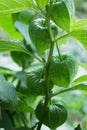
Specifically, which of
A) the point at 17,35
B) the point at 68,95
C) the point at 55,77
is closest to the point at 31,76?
the point at 55,77

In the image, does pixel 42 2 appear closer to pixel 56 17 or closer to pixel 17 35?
pixel 56 17

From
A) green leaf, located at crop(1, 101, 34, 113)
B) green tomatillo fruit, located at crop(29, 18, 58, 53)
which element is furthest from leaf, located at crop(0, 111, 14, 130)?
green tomatillo fruit, located at crop(29, 18, 58, 53)

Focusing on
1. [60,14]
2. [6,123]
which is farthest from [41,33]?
[6,123]

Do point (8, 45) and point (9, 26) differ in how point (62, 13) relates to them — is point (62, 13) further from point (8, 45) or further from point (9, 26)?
point (9, 26)

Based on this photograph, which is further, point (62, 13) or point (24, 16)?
point (24, 16)

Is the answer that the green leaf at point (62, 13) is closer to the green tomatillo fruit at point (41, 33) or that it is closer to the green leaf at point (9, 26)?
the green tomatillo fruit at point (41, 33)

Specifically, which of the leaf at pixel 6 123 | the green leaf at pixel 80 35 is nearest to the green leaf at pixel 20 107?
the leaf at pixel 6 123
